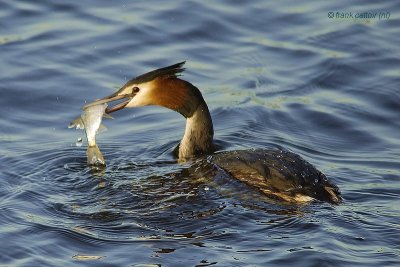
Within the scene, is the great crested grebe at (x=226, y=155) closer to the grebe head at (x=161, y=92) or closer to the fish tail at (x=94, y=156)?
the grebe head at (x=161, y=92)

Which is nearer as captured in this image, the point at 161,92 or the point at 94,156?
the point at 94,156

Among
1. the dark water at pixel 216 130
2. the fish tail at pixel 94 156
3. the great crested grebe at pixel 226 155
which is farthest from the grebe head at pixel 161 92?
the dark water at pixel 216 130

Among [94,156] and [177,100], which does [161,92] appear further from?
[94,156]

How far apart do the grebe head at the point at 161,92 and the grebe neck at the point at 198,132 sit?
0.19 feet

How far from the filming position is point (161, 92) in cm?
966

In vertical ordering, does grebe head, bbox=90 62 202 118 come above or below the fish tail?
above

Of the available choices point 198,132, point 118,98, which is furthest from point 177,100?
point 118,98

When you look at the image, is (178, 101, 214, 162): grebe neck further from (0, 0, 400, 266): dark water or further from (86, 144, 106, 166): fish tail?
(86, 144, 106, 166): fish tail

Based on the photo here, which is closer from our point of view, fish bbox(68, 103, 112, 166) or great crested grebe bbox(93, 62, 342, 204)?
great crested grebe bbox(93, 62, 342, 204)

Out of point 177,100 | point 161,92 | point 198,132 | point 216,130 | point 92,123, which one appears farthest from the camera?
point 216,130

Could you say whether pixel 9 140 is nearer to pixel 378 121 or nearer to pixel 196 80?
pixel 196 80

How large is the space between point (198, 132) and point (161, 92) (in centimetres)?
57

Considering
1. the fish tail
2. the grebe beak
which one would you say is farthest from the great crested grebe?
the fish tail

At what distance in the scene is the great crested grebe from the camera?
8430 millimetres
